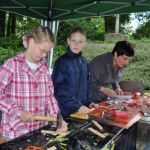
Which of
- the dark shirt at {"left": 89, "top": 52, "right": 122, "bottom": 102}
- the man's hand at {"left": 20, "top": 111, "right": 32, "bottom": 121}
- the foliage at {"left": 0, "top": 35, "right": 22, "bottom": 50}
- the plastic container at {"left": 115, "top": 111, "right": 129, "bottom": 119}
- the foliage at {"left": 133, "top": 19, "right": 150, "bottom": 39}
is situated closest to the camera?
the man's hand at {"left": 20, "top": 111, "right": 32, "bottom": 121}

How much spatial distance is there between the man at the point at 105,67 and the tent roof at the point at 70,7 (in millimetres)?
1344

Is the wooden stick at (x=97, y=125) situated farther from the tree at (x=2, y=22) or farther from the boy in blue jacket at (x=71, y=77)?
the tree at (x=2, y=22)

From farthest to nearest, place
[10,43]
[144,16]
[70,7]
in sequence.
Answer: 1. [144,16]
2. [10,43]
3. [70,7]

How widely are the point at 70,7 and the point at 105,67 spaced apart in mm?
1743

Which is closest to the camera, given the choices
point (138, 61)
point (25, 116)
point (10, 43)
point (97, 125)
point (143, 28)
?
point (25, 116)

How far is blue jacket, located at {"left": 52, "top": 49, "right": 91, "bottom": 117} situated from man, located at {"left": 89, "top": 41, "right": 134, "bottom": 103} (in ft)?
2.28

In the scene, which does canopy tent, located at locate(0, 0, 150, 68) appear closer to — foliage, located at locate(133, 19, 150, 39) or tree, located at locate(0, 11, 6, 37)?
tree, located at locate(0, 11, 6, 37)

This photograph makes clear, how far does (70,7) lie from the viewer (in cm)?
504

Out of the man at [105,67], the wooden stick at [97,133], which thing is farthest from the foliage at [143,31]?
the wooden stick at [97,133]

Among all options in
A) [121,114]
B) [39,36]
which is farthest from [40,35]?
[121,114]

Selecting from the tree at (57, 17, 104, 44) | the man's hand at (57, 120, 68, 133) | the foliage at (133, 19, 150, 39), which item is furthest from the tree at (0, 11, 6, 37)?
the man's hand at (57, 120, 68, 133)

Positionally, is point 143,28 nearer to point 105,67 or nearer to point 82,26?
point 82,26

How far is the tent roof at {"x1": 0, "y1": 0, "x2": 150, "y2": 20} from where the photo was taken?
475 cm

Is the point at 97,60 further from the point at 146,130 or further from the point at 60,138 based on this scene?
the point at 60,138
